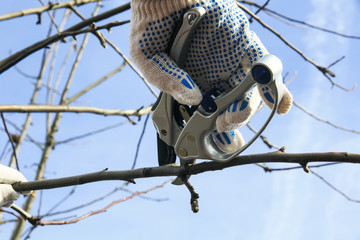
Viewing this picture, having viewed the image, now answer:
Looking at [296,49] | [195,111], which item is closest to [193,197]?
[195,111]

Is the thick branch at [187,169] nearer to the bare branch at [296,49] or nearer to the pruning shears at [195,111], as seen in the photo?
the pruning shears at [195,111]

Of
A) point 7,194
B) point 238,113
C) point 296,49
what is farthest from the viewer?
point 296,49

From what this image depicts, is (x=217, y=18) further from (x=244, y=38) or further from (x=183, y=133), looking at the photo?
(x=183, y=133)

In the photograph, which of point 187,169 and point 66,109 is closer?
point 187,169

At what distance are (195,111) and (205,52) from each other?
11 centimetres

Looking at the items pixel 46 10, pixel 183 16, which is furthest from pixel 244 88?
pixel 46 10

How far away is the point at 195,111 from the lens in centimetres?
96

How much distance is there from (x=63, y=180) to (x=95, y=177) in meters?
0.08

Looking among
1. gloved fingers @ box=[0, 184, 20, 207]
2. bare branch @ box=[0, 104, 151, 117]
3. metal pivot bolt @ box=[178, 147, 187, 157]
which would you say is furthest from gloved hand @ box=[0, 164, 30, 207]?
metal pivot bolt @ box=[178, 147, 187, 157]

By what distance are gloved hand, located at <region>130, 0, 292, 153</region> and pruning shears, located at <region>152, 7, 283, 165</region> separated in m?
0.02

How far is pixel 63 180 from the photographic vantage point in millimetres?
1176

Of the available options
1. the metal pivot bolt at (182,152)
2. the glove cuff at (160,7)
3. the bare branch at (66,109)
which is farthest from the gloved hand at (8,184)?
the glove cuff at (160,7)

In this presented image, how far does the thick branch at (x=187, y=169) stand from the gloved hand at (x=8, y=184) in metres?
0.01

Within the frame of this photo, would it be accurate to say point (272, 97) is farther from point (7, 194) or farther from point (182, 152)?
point (7, 194)
